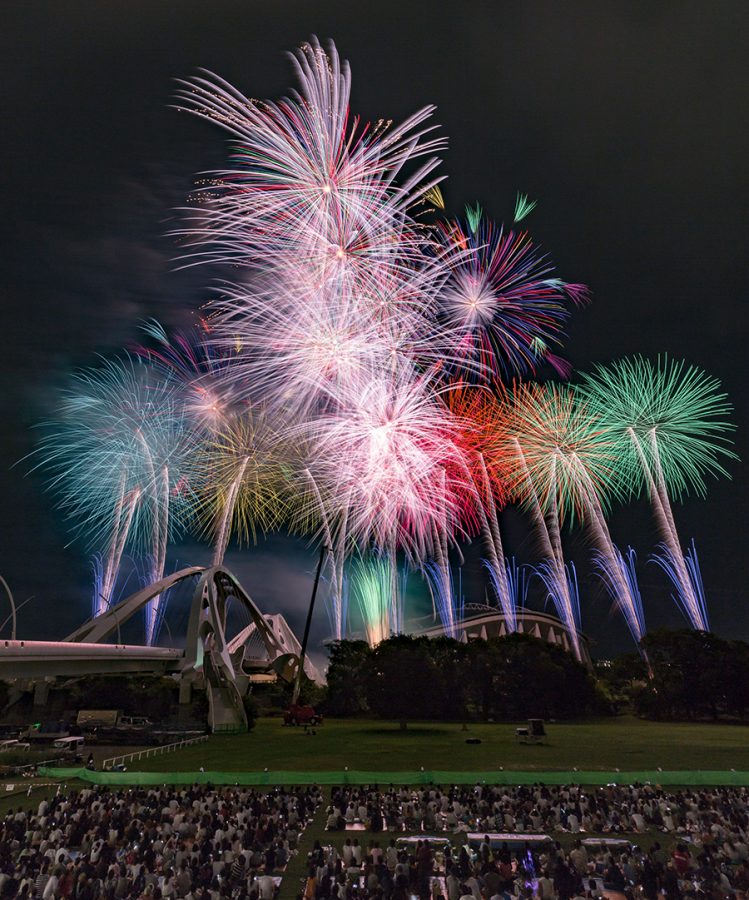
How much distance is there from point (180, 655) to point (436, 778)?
4381cm

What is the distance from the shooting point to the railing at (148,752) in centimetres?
4103

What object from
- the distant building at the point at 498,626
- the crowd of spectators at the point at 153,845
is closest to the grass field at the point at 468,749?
the crowd of spectators at the point at 153,845

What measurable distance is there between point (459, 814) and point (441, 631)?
329 feet

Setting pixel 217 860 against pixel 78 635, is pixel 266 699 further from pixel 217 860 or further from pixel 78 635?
pixel 217 860

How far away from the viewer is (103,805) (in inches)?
1096

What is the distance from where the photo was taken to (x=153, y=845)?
21.3 meters

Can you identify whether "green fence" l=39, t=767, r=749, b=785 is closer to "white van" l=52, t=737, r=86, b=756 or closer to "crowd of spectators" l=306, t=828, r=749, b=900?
"crowd of spectators" l=306, t=828, r=749, b=900

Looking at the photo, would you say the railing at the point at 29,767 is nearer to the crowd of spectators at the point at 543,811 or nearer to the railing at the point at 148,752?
the railing at the point at 148,752

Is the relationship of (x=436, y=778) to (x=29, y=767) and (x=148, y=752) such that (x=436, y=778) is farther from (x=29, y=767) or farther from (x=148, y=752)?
(x=29, y=767)

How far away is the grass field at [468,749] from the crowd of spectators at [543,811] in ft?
38.5

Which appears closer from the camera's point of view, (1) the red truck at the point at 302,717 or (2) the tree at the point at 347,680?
(1) the red truck at the point at 302,717

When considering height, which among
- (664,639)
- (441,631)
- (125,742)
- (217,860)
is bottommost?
(217,860)

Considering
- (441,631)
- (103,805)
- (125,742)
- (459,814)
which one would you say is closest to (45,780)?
(103,805)

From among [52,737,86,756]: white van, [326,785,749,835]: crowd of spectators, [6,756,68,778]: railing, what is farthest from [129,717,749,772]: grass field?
[326,785,749,835]: crowd of spectators
